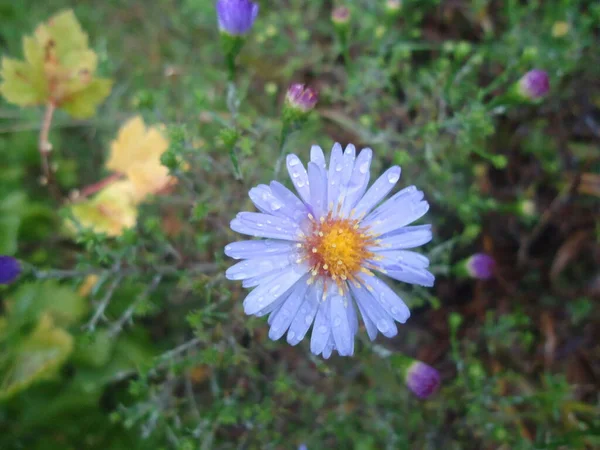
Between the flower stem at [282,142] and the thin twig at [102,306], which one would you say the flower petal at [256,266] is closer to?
the flower stem at [282,142]

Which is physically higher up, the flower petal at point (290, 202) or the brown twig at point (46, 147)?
the brown twig at point (46, 147)

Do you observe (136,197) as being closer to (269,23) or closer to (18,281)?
(18,281)

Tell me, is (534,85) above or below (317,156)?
above

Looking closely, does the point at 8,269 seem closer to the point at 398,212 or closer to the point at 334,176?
the point at 334,176

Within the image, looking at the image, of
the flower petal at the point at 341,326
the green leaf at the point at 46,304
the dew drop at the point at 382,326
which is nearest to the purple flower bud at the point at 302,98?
the flower petal at the point at 341,326

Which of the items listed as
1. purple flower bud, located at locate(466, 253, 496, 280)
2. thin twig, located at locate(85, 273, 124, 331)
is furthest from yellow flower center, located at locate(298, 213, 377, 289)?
thin twig, located at locate(85, 273, 124, 331)

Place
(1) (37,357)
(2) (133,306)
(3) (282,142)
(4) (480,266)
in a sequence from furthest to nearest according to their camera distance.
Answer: (1) (37,357), (4) (480,266), (2) (133,306), (3) (282,142)

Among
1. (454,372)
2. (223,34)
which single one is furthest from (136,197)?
(454,372)

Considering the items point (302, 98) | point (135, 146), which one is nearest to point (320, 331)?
point (302, 98)

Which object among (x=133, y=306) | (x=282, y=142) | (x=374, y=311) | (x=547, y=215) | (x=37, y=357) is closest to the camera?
(x=374, y=311)
